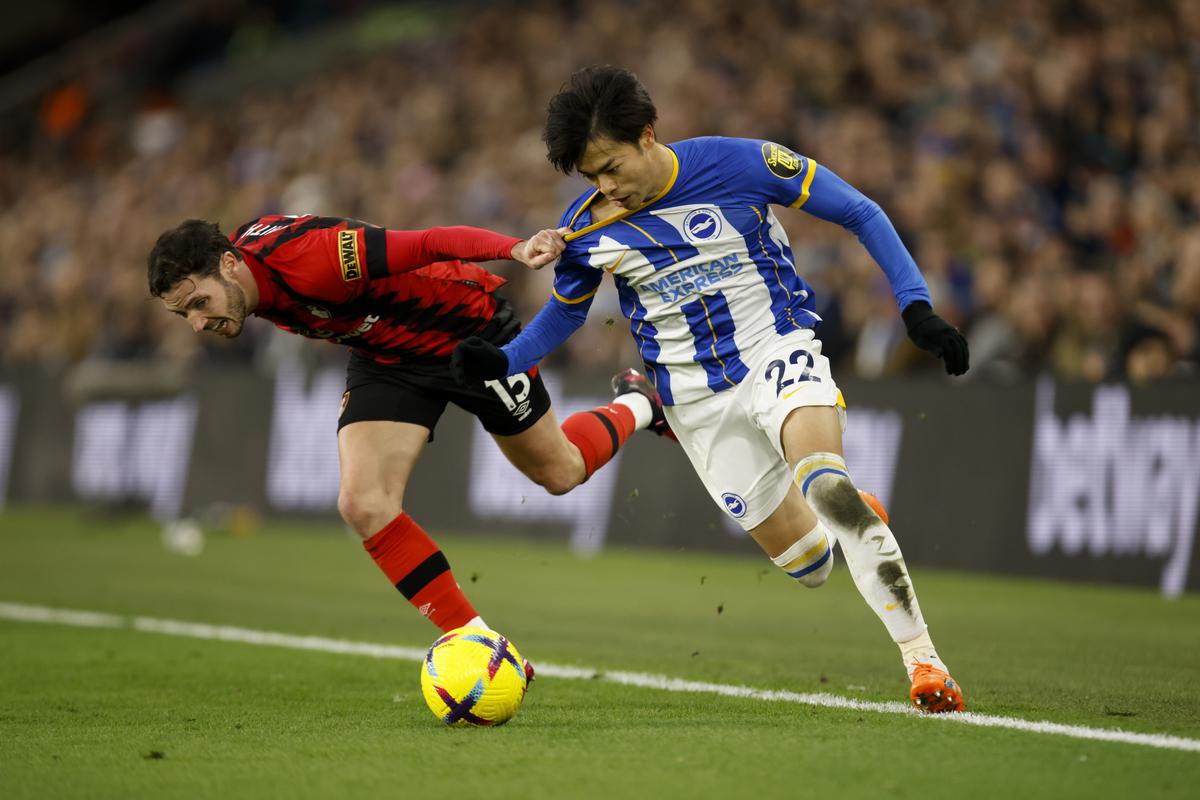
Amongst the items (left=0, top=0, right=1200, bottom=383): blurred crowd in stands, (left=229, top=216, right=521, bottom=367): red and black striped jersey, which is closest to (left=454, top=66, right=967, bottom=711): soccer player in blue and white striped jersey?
(left=229, top=216, right=521, bottom=367): red and black striped jersey

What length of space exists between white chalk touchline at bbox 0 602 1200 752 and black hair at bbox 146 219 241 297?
8.01 ft

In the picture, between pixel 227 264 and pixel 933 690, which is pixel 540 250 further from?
pixel 933 690

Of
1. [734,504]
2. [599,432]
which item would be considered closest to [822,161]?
[599,432]

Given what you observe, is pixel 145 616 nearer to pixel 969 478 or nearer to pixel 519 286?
pixel 969 478

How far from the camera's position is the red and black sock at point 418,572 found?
251 inches

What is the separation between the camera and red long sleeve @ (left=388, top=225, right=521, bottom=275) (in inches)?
243

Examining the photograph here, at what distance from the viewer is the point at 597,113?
569 centimetres

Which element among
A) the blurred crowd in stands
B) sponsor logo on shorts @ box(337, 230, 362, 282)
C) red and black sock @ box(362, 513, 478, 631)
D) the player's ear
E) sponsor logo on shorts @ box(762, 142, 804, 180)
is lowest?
red and black sock @ box(362, 513, 478, 631)

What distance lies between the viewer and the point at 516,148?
18156mm

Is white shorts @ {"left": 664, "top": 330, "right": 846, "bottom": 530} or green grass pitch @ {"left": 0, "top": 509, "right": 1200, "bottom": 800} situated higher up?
white shorts @ {"left": 664, "top": 330, "right": 846, "bottom": 530}

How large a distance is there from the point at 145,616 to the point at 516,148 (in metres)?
9.49

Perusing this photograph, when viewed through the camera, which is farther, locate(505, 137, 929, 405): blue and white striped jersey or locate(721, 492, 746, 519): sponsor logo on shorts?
locate(721, 492, 746, 519): sponsor logo on shorts

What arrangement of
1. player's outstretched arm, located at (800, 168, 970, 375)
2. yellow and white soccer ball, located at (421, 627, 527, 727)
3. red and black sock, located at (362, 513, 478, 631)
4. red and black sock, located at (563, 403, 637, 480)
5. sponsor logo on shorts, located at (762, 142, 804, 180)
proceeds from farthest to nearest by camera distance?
red and black sock, located at (563, 403, 637, 480), red and black sock, located at (362, 513, 478, 631), sponsor logo on shorts, located at (762, 142, 804, 180), yellow and white soccer ball, located at (421, 627, 527, 727), player's outstretched arm, located at (800, 168, 970, 375)

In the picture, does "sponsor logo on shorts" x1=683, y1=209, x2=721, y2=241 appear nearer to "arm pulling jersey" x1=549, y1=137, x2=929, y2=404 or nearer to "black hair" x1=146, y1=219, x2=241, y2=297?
"arm pulling jersey" x1=549, y1=137, x2=929, y2=404
